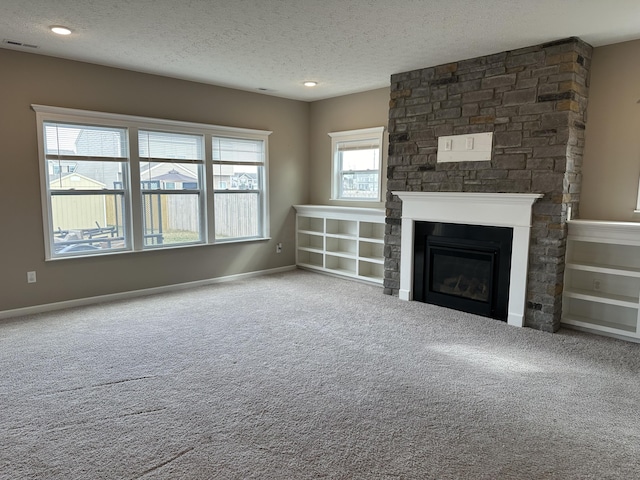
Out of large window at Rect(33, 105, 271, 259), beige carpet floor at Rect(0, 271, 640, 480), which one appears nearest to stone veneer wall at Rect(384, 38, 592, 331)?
beige carpet floor at Rect(0, 271, 640, 480)

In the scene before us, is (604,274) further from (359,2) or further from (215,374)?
(215,374)

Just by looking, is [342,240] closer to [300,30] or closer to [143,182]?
[143,182]

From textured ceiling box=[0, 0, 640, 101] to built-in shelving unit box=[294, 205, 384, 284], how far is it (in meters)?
2.03

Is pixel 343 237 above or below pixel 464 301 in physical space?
above

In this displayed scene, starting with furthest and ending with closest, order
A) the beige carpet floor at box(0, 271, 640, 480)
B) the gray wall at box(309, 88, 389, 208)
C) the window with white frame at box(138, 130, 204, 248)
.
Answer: the gray wall at box(309, 88, 389, 208) < the window with white frame at box(138, 130, 204, 248) < the beige carpet floor at box(0, 271, 640, 480)

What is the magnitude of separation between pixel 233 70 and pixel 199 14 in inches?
64.7

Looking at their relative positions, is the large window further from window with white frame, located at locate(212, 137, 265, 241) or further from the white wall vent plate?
the white wall vent plate

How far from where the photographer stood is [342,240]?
21.8 ft

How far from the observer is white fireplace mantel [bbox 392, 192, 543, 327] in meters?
4.12

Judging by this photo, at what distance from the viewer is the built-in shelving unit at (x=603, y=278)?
3.78 m

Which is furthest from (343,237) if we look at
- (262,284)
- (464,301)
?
(464,301)

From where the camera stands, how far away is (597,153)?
4109 millimetres

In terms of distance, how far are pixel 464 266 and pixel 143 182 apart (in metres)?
3.94

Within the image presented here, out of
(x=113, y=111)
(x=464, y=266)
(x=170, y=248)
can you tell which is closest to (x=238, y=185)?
(x=170, y=248)
